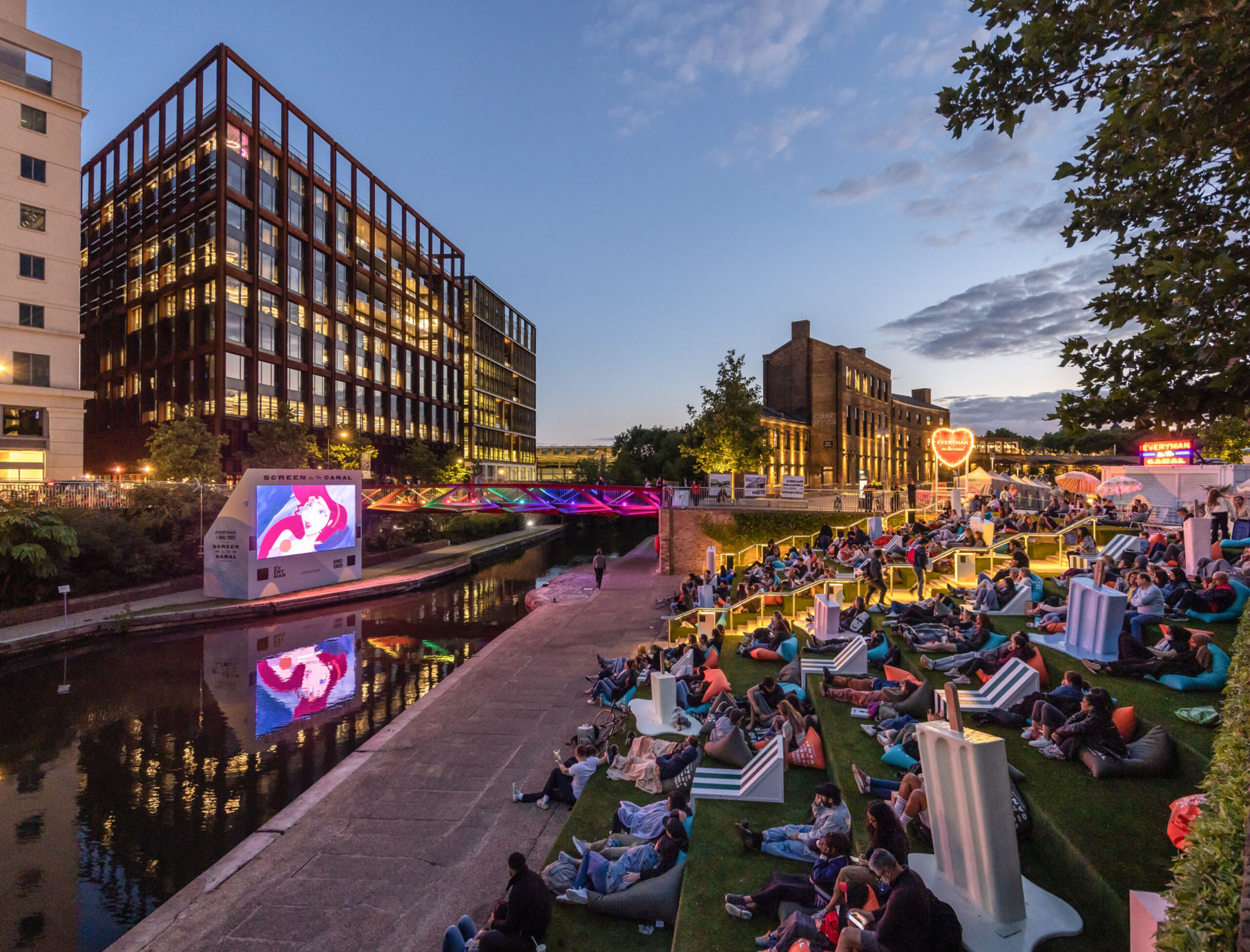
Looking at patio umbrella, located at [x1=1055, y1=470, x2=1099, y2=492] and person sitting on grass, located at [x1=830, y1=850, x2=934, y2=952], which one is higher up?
patio umbrella, located at [x1=1055, y1=470, x2=1099, y2=492]

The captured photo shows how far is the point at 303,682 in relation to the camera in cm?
1739

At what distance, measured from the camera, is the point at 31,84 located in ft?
106

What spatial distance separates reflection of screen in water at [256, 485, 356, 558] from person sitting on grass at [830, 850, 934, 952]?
1096 inches

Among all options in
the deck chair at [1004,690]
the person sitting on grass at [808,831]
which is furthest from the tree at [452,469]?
the person sitting on grass at [808,831]

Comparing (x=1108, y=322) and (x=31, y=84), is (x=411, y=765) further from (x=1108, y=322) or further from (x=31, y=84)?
(x=31, y=84)

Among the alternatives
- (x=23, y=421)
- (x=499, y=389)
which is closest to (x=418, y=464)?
(x=499, y=389)

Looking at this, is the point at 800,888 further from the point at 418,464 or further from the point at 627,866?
the point at 418,464

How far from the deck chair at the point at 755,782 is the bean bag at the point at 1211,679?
5.02 m

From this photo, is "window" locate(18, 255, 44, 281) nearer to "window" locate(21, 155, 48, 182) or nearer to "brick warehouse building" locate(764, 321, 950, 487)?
"window" locate(21, 155, 48, 182)

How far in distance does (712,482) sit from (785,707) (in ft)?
85.0

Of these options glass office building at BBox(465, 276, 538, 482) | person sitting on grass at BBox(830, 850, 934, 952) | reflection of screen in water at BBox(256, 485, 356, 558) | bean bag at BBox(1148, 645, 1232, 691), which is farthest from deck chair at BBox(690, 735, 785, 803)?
glass office building at BBox(465, 276, 538, 482)

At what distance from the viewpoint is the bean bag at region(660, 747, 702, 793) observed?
8531 millimetres

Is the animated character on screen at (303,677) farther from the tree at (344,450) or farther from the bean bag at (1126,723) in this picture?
the tree at (344,450)

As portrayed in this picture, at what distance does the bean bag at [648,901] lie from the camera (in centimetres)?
611
